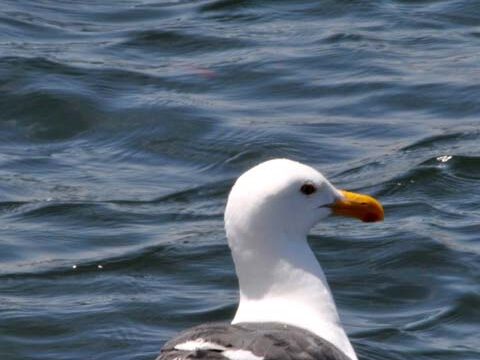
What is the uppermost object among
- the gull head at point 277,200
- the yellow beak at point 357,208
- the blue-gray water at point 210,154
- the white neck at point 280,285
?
the gull head at point 277,200

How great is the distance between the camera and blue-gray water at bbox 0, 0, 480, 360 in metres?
9.48

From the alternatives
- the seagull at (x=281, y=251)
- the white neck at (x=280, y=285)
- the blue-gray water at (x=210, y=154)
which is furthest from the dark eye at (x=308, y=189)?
the blue-gray water at (x=210, y=154)

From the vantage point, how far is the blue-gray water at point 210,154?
9477mm

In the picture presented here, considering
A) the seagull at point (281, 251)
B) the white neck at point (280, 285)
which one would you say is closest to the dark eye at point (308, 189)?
the seagull at point (281, 251)

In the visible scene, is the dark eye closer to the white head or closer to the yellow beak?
the white head

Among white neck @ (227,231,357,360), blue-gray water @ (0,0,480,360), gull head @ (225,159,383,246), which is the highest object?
gull head @ (225,159,383,246)

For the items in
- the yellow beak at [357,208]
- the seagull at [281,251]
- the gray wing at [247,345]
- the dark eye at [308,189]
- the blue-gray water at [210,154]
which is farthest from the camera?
the blue-gray water at [210,154]

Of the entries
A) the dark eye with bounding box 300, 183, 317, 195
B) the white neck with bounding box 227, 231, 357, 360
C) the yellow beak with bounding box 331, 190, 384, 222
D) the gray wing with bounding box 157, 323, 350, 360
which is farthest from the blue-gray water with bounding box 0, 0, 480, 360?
the gray wing with bounding box 157, 323, 350, 360

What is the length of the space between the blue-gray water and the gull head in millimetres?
1419

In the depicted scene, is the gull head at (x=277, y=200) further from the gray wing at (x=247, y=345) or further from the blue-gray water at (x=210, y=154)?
the blue-gray water at (x=210, y=154)

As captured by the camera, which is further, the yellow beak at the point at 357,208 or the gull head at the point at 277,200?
the yellow beak at the point at 357,208

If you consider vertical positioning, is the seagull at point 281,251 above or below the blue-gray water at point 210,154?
above

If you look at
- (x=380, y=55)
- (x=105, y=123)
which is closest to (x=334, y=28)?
(x=380, y=55)

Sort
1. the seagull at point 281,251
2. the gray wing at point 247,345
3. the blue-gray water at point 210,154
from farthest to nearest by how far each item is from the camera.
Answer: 1. the blue-gray water at point 210,154
2. the seagull at point 281,251
3. the gray wing at point 247,345
